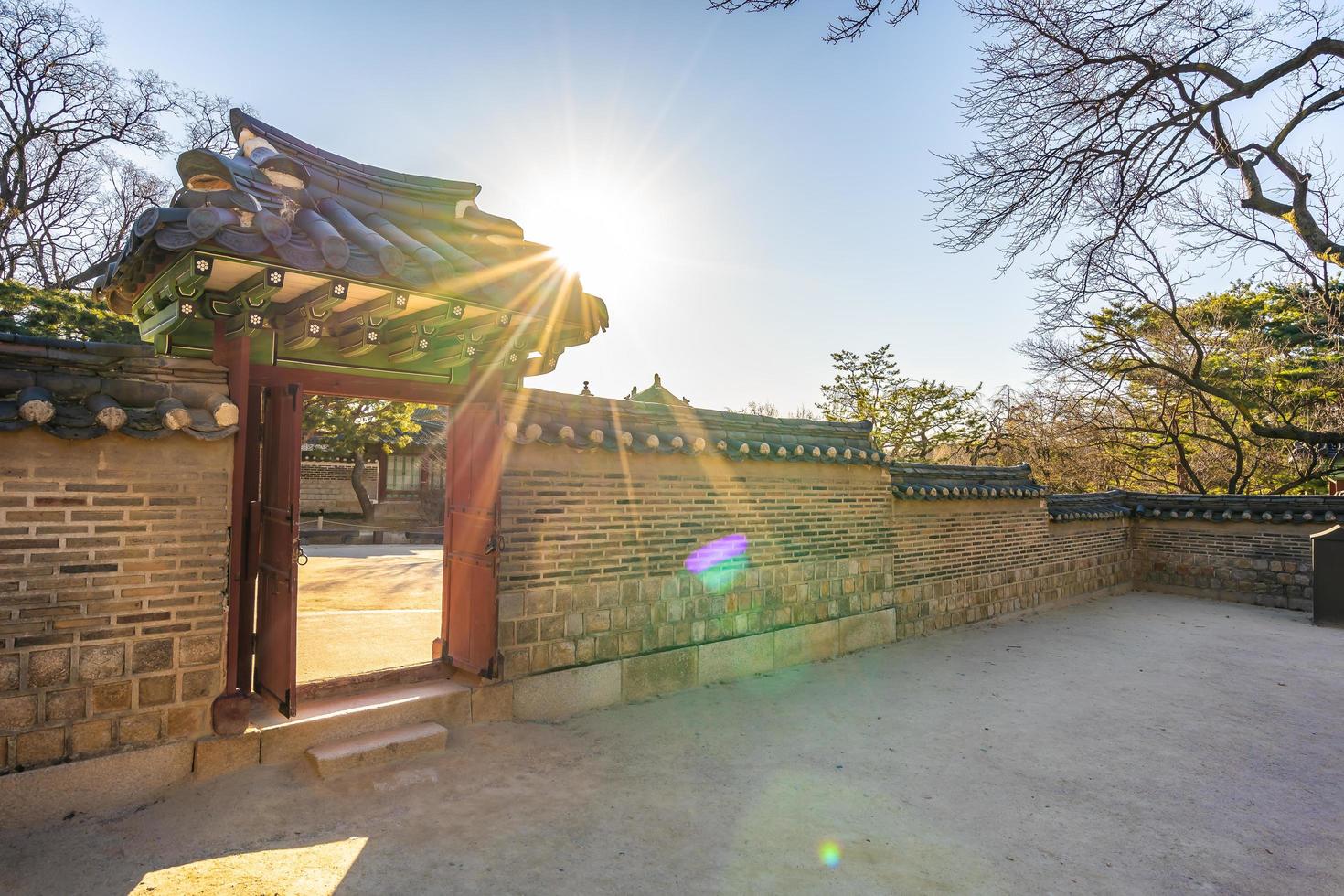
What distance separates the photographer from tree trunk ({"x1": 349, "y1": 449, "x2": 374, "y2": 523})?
19.8 m

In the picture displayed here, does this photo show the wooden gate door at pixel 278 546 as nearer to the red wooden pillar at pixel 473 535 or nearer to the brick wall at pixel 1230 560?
the red wooden pillar at pixel 473 535

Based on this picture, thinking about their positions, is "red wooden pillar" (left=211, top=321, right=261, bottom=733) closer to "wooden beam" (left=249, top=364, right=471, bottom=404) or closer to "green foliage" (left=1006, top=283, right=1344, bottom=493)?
"wooden beam" (left=249, top=364, right=471, bottom=404)

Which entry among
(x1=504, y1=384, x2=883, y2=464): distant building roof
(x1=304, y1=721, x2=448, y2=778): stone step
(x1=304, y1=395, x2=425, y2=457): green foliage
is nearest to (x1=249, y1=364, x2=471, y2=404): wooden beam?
(x1=504, y1=384, x2=883, y2=464): distant building roof

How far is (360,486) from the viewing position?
66.8ft

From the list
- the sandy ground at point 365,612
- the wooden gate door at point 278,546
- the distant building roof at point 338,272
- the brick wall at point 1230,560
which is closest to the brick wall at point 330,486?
the sandy ground at point 365,612

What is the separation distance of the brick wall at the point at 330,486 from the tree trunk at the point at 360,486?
1.69 ft

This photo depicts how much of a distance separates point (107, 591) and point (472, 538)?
2274 mm

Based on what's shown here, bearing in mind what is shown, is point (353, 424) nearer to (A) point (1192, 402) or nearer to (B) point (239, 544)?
(B) point (239, 544)

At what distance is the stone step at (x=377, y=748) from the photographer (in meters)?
4.05

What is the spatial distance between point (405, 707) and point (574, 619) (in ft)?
4.63

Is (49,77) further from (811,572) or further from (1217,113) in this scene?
(1217,113)

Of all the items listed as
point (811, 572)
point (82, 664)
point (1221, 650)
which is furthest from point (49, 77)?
point (1221, 650)

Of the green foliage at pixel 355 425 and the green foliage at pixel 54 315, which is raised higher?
the green foliage at pixel 54 315

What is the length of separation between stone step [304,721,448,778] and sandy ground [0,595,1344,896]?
0.10 meters
